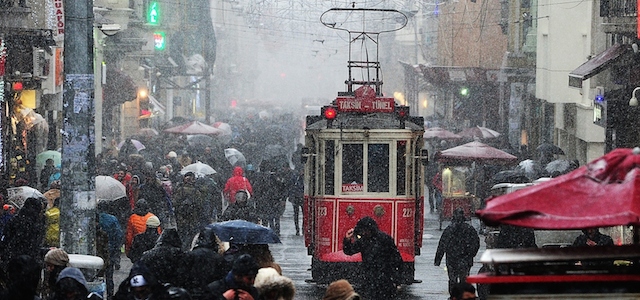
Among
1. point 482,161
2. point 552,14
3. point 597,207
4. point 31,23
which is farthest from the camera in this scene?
point 552,14

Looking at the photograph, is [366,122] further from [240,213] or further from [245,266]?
[245,266]

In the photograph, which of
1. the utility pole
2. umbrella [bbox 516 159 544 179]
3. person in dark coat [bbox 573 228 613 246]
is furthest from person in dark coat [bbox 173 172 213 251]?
umbrella [bbox 516 159 544 179]

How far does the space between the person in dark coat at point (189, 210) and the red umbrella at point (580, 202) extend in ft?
42.5

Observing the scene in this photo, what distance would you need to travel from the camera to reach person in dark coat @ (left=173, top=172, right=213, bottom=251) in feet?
64.6

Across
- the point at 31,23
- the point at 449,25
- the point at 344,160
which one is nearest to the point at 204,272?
the point at 344,160

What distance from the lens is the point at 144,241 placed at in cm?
1517

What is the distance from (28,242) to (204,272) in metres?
3.70

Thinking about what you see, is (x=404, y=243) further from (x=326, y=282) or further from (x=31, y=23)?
(x=31, y=23)

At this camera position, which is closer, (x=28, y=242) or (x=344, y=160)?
(x=28, y=242)

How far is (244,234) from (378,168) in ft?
12.5

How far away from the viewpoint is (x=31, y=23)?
23531mm

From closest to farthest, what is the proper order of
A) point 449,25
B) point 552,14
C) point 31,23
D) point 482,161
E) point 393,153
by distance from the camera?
point 393,153
point 31,23
point 482,161
point 552,14
point 449,25

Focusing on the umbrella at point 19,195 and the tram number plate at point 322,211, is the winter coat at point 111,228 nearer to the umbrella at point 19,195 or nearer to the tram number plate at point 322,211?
the umbrella at point 19,195

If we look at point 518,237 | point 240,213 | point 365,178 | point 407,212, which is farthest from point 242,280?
point 240,213
